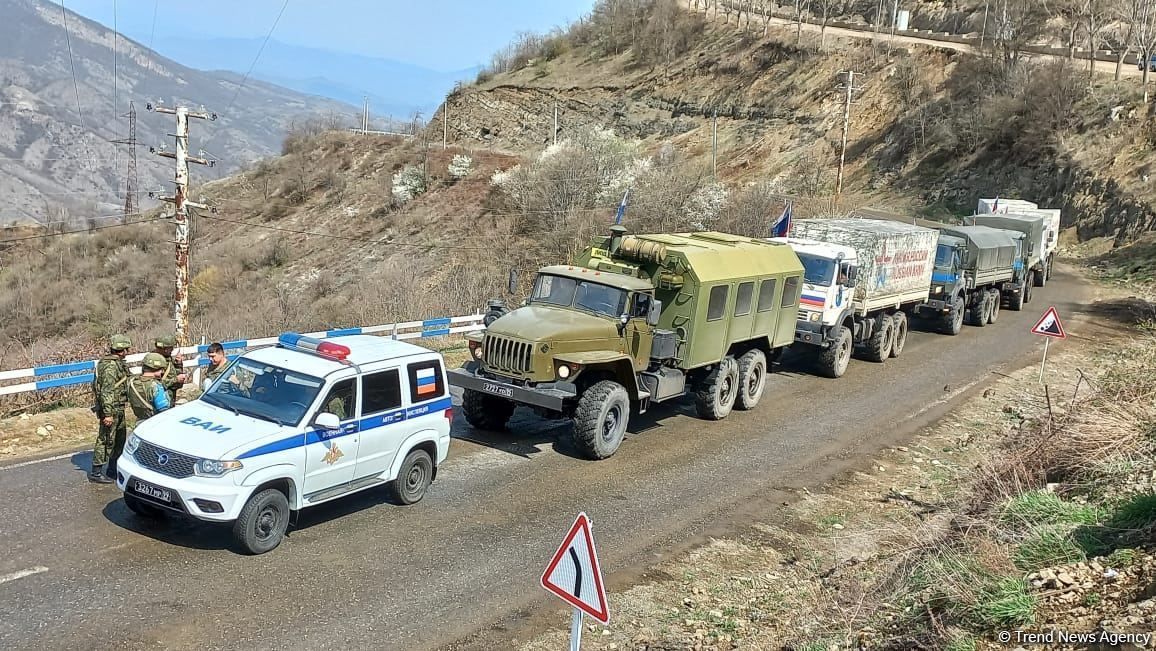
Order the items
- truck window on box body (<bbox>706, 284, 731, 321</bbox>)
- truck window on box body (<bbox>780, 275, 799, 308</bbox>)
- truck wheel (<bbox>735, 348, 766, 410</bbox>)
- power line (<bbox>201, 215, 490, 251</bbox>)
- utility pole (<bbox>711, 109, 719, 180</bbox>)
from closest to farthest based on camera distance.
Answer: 1. truck window on box body (<bbox>706, 284, 731, 321</bbox>)
2. truck wheel (<bbox>735, 348, 766, 410</bbox>)
3. truck window on box body (<bbox>780, 275, 799, 308</bbox>)
4. power line (<bbox>201, 215, 490, 251</bbox>)
5. utility pole (<bbox>711, 109, 719, 180</bbox>)

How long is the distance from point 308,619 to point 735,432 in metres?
8.65

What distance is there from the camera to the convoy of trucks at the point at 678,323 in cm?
1237

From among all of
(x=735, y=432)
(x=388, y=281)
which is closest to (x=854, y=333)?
(x=735, y=432)

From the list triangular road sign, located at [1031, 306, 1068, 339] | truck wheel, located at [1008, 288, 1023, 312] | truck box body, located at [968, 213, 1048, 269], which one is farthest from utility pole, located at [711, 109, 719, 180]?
triangular road sign, located at [1031, 306, 1068, 339]

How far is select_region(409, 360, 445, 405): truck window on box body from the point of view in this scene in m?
10.2

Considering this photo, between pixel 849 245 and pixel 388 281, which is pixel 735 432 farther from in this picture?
pixel 388 281

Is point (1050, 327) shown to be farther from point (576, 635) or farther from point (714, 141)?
point (714, 141)

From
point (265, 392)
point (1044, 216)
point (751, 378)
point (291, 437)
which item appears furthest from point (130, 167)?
point (291, 437)

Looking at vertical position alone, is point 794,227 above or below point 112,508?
above

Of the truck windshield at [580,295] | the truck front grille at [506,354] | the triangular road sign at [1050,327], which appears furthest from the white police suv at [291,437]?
the triangular road sign at [1050,327]

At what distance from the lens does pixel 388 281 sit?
37781 mm

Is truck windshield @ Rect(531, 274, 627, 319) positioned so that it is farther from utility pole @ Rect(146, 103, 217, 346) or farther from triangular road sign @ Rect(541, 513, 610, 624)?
utility pole @ Rect(146, 103, 217, 346)

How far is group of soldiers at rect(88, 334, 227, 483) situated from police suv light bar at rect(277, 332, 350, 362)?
3.93 feet

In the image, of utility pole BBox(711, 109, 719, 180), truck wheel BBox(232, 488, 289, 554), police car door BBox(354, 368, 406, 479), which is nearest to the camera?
truck wheel BBox(232, 488, 289, 554)
